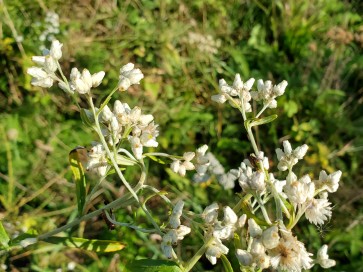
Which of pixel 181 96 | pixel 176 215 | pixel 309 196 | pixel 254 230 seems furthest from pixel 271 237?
pixel 181 96

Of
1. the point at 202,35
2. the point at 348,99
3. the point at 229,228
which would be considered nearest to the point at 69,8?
the point at 202,35

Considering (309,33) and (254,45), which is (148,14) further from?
(309,33)

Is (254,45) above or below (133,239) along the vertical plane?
above

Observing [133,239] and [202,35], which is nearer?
→ [133,239]

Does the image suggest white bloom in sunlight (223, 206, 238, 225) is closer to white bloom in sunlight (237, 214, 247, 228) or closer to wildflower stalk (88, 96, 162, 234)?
white bloom in sunlight (237, 214, 247, 228)

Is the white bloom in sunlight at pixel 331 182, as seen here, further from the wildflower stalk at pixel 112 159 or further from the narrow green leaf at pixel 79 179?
the narrow green leaf at pixel 79 179

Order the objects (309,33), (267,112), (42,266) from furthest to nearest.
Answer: (309,33) < (267,112) < (42,266)

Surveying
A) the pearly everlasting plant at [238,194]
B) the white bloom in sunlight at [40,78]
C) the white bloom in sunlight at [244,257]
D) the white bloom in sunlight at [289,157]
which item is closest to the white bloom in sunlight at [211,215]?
the pearly everlasting plant at [238,194]
